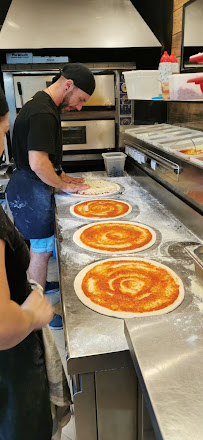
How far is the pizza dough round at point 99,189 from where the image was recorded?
2.54 m

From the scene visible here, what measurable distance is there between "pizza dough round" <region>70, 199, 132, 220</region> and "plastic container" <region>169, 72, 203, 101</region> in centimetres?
74

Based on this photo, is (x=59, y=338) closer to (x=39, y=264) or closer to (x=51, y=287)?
(x=39, y=264)

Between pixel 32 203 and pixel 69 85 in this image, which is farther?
pixel 32 203

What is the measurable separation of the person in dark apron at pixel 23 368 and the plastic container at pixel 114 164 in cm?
210

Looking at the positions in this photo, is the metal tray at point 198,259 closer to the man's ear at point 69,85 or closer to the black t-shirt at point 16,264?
the black t-shirt at point 16,264

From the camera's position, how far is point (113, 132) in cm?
376

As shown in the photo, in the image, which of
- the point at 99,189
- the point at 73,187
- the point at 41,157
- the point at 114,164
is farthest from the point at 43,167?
the point at 114,164

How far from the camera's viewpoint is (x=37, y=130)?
2.22m

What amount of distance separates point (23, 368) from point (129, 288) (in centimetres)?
47

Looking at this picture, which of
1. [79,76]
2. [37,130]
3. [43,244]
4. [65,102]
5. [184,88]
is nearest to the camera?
[184,88]

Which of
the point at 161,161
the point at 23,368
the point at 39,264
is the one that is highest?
the point at 161,161

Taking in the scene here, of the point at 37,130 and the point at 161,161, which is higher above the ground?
the point at 37,130

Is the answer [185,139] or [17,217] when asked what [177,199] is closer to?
[185,139]

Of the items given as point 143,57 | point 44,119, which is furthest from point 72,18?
point 44,119
